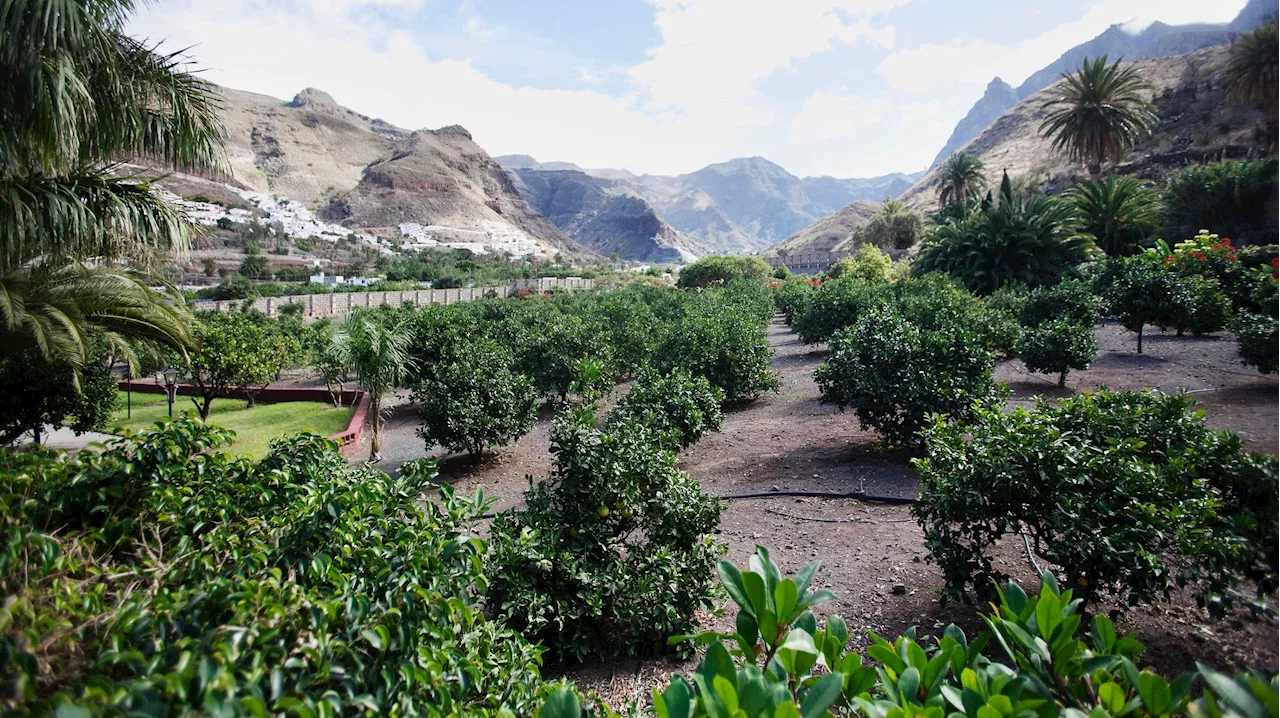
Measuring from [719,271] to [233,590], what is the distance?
50697 mm

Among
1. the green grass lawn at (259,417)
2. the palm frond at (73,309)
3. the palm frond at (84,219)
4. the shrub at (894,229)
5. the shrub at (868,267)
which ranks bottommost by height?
the green grass lawn at (259,417)

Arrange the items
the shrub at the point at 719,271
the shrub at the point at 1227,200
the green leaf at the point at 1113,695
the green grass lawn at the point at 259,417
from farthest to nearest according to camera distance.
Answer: the shrub at the point at 719,271 → the shrub at the point at 1227,200 → the green grass lawn at the point at 259,417 → the green leaf at the point at 1113,695

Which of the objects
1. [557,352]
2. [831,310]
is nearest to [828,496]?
[557,352]

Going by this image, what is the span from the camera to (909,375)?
723cm

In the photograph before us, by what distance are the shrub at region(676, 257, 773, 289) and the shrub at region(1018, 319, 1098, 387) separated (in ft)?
131

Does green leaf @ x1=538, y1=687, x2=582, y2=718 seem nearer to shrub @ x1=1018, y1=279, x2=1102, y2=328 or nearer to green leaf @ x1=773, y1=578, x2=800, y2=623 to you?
green leaf @ x1=773, y1=578, x2=800, y2=623

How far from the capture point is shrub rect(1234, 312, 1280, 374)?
8773 millimetres

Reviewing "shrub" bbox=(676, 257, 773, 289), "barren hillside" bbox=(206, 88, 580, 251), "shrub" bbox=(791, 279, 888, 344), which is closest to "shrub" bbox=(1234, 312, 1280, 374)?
"shrub" bbox=(791, 279, 888, 344)

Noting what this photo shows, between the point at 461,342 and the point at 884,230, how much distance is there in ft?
173

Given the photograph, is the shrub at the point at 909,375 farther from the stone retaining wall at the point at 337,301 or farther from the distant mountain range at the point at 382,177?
the distant mountain range at the point at 382,177

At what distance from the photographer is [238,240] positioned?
7938cm

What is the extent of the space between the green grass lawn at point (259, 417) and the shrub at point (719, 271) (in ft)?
121

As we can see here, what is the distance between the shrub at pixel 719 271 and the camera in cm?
5075

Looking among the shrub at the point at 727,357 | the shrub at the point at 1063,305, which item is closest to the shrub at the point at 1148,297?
the shrub at the point at 1063,305
